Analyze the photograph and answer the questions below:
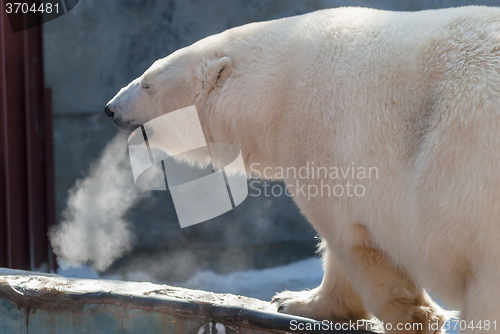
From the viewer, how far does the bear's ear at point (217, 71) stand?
73.5 inches

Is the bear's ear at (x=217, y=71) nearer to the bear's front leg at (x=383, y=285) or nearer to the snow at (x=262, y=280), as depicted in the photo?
the bear's front leg at (x=383, y=285)

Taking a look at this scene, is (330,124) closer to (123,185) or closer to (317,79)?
(317,79)

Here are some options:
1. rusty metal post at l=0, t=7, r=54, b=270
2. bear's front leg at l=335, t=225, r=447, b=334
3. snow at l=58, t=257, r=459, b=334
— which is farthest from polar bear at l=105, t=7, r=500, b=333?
rusty metal post at l=0, t=7, r=54, b=270

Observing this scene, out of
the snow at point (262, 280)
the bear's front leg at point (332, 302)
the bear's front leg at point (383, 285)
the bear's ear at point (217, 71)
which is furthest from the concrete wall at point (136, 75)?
the bear's front leg at point (383, 285)

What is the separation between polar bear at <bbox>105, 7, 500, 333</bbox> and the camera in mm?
1383

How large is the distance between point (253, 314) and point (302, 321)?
17cm

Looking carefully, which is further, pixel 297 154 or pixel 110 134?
pixel 110 134

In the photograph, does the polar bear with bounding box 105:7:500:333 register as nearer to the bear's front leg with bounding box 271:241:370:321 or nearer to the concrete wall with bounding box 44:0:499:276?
the bear's front leg with bounding box 271:241:370:321

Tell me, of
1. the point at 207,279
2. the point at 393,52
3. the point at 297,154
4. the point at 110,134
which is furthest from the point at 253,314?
the point at 110,134

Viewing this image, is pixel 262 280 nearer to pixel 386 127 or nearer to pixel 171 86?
pixel 171 86

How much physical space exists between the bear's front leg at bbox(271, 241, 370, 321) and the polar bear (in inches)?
1.2

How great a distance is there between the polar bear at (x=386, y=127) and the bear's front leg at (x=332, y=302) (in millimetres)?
31

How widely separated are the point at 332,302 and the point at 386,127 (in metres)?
0.83

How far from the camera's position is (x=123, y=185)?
4691mm
